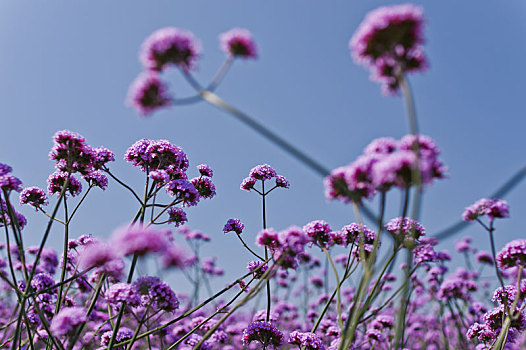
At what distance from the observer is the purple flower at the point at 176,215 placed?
3693 mm

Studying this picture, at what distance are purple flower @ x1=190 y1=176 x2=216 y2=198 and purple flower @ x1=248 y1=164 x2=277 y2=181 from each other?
573 mm

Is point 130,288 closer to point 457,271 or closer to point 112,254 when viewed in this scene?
point 112,254

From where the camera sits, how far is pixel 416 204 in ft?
5.74

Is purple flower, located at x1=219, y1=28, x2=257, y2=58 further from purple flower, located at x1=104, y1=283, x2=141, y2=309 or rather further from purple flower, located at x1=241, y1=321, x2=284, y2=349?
purple flower, located at x1=241, y1=321, x2=284, y2=349

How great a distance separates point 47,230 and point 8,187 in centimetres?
56

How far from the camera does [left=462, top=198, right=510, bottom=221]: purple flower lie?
2.91 metres

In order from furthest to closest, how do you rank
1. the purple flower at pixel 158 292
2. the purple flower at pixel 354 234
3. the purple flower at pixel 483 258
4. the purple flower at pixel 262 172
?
the purple flower at pixel 483 258 → the purple flower at pixel 262 172 → the purple flower at pixel 354 234 → the purple flower at pixel 158 292

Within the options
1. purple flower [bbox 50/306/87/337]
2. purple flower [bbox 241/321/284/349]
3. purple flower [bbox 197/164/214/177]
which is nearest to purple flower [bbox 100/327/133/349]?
purple flower [bbox 241/321/284/349]

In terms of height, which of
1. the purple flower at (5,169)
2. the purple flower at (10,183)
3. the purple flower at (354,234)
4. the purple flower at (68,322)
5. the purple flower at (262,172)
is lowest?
the purple flower at (68,322)

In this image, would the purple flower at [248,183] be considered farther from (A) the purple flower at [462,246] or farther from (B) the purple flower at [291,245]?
(A) the purple flower at [462,246]

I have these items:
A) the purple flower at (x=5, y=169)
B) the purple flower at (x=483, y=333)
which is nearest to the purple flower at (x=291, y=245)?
the purple flower at (x=5, y=169)

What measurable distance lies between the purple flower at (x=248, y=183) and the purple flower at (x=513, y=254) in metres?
2.44

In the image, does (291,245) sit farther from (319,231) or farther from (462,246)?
(462,246)

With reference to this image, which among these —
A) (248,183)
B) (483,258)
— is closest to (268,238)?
(248,183)
